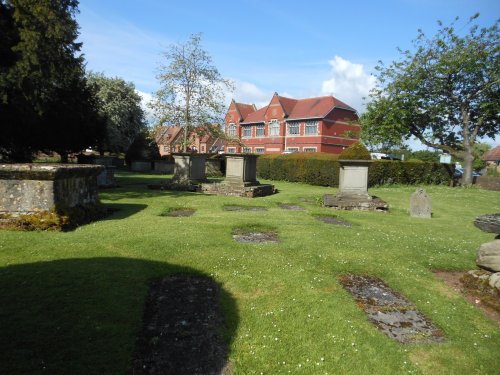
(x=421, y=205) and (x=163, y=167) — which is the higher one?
(x=163, y=167)

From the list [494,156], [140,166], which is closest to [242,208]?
[140,166]

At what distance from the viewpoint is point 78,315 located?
12.7 feet

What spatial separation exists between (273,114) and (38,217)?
1905 inches

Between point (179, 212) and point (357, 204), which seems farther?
point (357, 204)

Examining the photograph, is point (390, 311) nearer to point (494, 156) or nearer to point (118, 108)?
point (118, 108)

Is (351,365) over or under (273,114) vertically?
under

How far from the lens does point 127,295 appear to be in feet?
14.6

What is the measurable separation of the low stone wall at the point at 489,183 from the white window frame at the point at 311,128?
2221 centimetres

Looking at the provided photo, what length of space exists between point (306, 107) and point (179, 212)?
43101mm

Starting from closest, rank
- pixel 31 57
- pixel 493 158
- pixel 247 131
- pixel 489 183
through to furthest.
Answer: pixel 31 57, pixel 489 183, pixel 247 131, pixel 493 158

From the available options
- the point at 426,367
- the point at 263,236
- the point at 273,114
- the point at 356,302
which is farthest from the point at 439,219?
the point at 273,114

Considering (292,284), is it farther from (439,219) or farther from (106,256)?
(439,219)

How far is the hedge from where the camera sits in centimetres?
2459

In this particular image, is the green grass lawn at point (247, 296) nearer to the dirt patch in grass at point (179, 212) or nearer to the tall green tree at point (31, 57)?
the dirt patch in grass at point (179, 212)
